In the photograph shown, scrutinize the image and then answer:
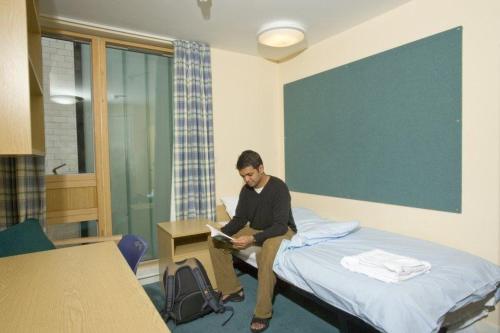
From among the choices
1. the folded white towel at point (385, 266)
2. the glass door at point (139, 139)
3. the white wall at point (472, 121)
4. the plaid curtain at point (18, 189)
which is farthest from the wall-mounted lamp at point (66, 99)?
the white wall at point (472, 121)

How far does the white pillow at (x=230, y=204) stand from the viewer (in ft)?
10.7

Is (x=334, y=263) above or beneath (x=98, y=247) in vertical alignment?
beneath

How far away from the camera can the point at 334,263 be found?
6.37ft

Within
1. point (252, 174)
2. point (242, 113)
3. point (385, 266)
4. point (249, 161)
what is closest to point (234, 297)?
point (252, 174)

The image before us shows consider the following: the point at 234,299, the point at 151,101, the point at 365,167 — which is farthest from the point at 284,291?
the point at 151,101

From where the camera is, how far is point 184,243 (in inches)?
112

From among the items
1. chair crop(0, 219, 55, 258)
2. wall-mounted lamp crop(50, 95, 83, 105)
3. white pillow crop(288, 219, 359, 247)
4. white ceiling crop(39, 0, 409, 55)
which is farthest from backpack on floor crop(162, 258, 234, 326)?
white ceiling crop(39, 0, 409, 55)

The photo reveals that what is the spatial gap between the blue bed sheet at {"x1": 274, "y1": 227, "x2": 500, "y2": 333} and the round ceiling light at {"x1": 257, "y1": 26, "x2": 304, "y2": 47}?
6.05 ft

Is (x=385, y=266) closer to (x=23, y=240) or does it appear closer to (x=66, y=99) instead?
(x=23, y=240)

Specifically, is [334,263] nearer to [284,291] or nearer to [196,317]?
[284,291]

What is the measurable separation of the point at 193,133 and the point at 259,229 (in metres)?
1.22

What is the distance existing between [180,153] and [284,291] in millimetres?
1628

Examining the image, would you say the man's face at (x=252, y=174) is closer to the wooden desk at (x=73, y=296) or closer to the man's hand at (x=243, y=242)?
the man's hand at (x=243, y=242)

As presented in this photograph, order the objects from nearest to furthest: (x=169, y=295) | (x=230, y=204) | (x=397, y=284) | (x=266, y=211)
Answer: (x=397, y=284) → (x=169, y=295) → (x=266, y=211) → (x=230, y=204)
